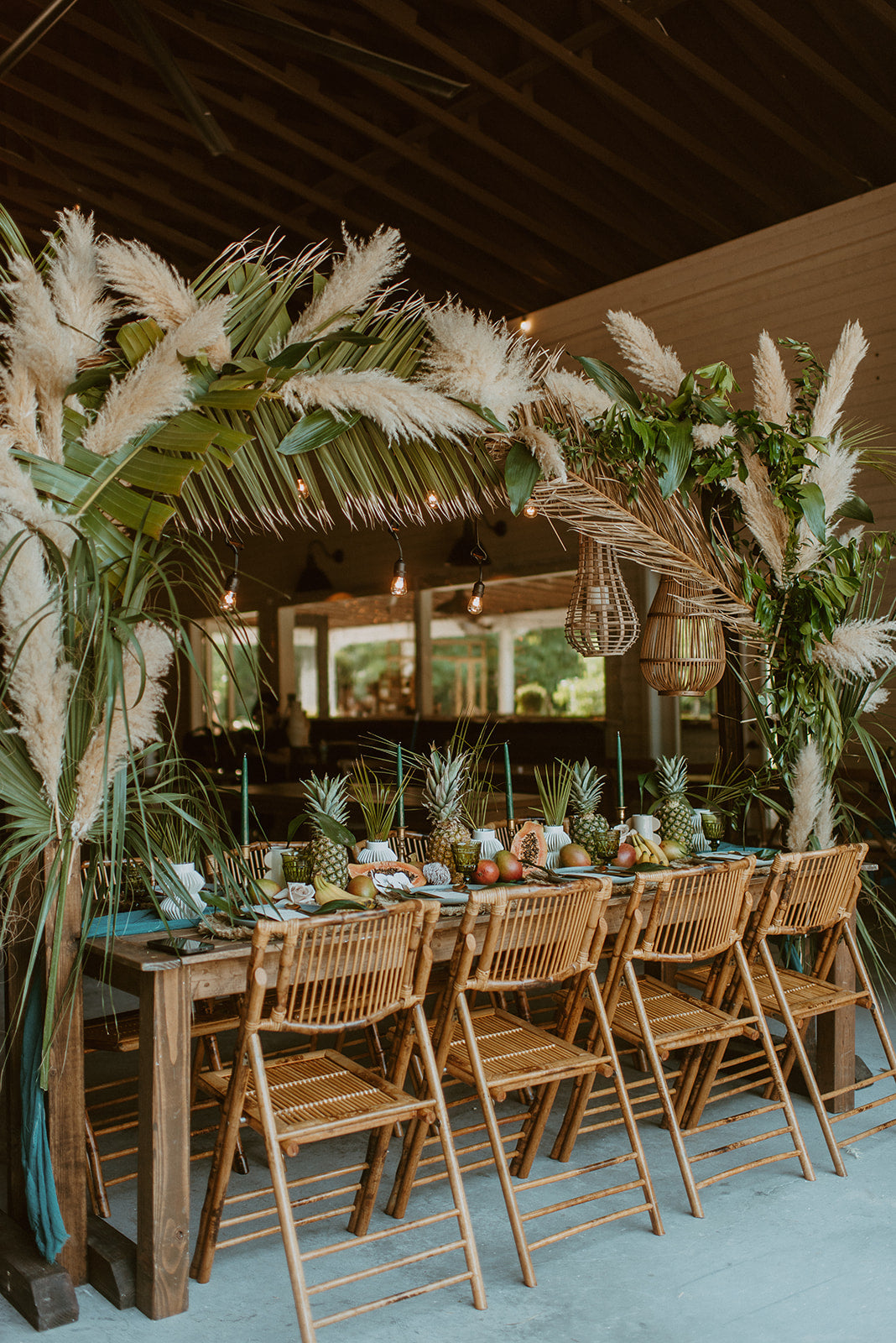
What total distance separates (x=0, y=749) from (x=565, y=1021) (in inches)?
69.8

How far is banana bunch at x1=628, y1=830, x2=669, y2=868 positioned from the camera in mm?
3904

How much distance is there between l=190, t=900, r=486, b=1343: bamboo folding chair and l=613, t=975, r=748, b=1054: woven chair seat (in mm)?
742

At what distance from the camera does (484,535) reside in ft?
34.1

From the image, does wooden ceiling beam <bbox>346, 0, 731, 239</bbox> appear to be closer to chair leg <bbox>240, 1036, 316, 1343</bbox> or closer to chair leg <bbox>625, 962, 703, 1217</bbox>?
chair leg <bbox>625, 962, 703, 1217</bbox>

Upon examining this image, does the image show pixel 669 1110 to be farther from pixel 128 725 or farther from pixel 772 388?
pixel 772 388

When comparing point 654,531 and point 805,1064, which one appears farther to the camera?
point 654,531

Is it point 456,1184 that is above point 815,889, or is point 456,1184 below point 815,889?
below

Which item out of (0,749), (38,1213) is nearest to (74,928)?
(0,749)

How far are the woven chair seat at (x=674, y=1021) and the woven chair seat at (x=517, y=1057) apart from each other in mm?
246

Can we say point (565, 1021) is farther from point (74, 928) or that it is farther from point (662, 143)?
point (662, 143)

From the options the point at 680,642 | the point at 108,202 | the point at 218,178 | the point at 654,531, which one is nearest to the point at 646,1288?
the point at 680,642

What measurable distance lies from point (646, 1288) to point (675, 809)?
6.17ft

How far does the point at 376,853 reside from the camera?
369cm

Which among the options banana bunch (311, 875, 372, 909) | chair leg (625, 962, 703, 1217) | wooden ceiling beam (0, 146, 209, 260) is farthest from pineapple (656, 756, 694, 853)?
wooden ceiling beam (0, 146, 209, 260)
